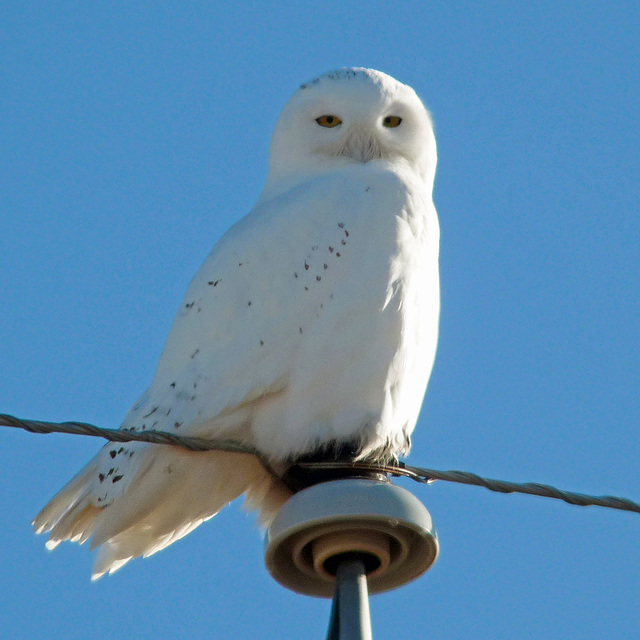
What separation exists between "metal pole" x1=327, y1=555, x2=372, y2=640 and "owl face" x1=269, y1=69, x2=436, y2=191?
2036 millimetres

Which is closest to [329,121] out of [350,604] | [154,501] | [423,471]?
[154,501]

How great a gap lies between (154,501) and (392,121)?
1.95 meters

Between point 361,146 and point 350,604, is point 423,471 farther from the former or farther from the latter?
point 361,146

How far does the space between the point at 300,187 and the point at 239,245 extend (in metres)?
0.44

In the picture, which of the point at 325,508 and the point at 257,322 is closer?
the point at 325,508

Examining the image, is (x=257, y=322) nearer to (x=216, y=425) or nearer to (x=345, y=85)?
(x=216, y=425)

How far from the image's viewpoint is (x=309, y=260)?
4137 mm

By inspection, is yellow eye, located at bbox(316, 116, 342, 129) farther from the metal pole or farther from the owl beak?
the metal pole

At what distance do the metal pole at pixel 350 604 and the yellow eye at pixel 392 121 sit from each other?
2308 mm

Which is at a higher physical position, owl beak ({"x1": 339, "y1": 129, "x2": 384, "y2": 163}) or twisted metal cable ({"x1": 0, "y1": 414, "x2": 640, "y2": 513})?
owl beak ({"x1": 339, "y1": 129, "x2": 384, "y2": 163})

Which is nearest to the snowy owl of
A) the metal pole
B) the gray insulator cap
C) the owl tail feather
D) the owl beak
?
the owl tail feather

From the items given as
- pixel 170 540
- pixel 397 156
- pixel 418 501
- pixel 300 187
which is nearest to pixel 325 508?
pixel 418 501

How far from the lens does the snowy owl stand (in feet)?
12.8

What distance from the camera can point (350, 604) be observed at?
2965 mm
